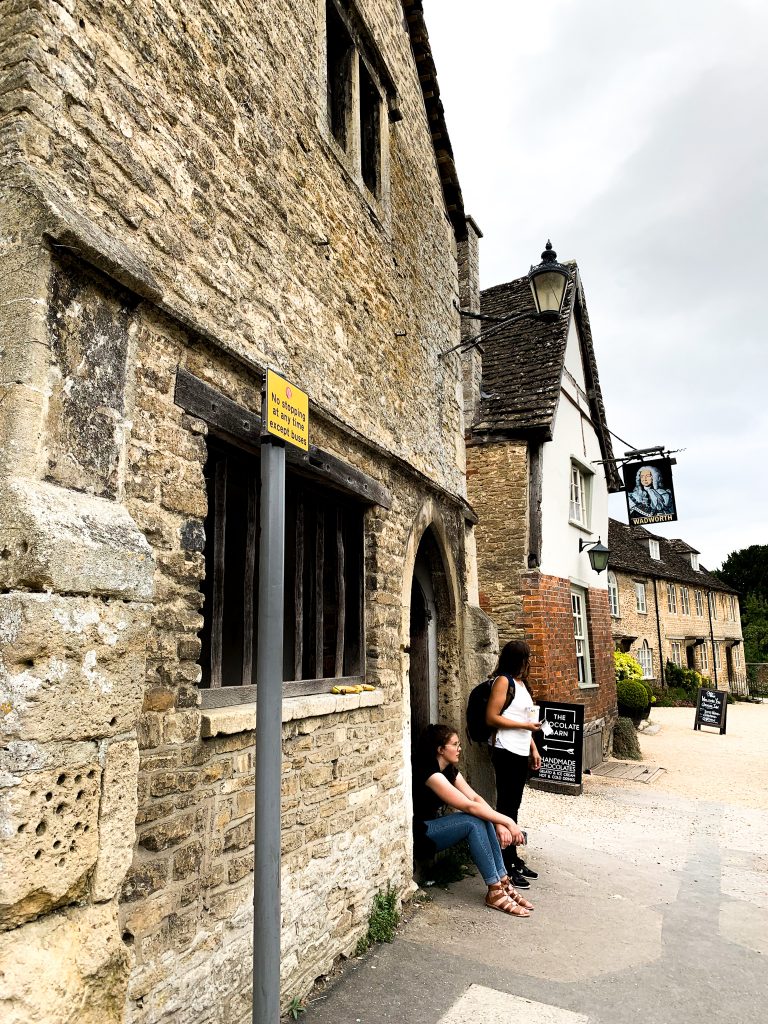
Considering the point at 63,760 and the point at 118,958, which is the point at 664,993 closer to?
the point at 118,958

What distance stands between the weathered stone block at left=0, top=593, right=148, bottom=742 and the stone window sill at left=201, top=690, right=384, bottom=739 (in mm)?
673

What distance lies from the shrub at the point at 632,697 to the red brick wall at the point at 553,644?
223cm

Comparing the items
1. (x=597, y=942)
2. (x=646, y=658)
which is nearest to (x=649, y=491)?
(x=597, y=942)

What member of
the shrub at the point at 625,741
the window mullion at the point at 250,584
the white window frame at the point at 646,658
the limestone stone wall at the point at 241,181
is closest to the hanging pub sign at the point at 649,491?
the shrub at the point at 625,741

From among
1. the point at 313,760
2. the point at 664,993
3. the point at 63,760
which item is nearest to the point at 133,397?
the point at 63,760

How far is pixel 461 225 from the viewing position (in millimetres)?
8039

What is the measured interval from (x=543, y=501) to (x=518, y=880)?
233 inches

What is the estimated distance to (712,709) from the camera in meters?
16.2

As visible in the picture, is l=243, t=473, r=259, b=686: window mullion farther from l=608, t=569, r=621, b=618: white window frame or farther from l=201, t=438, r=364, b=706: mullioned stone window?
l=608, t=569, r=621, b=618: white window frame

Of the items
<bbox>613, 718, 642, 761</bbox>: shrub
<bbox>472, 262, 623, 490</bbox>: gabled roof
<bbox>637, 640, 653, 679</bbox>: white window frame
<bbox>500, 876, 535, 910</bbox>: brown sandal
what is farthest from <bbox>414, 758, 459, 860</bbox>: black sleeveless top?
<bbox>637, 640, 653, 679</bbox>: white window frame

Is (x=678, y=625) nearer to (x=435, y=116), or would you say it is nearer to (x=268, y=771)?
(x=435, y=116)

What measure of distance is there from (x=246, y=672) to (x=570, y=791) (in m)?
6.77

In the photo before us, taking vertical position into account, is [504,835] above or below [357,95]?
below

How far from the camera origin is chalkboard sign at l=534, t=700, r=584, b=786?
868 centimetres
